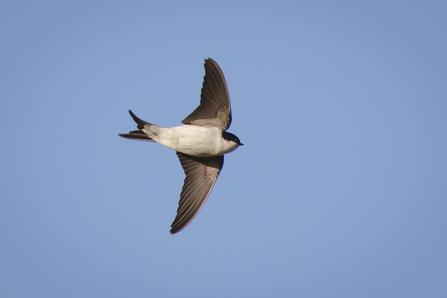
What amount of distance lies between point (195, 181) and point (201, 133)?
0.76 metres

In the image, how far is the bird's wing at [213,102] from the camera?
5.76 meters

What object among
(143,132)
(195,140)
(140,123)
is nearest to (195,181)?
(195,140)

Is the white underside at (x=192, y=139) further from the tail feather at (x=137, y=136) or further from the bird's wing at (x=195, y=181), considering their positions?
the bird's wing at (x=195, y=181)

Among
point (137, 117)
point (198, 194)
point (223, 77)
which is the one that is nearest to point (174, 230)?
point (198, 194)

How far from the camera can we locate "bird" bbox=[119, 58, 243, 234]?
5.84 metres

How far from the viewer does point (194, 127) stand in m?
5.94

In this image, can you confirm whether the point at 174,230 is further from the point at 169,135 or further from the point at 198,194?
the point at 169,135

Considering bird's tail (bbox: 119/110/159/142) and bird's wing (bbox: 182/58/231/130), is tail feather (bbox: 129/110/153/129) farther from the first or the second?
bird's wing (bbox: 182/58/231/130)

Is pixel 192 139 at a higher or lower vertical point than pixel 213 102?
lower

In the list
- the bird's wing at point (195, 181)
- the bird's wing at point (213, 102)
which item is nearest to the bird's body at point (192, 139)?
the bird's wing at point (213, 102)

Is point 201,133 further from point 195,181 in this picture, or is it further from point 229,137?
point 195,181

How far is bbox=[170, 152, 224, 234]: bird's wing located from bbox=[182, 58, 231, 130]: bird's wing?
1.86 feet

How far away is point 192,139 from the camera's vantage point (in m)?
5.90

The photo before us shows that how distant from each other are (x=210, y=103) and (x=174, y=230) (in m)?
1.56
